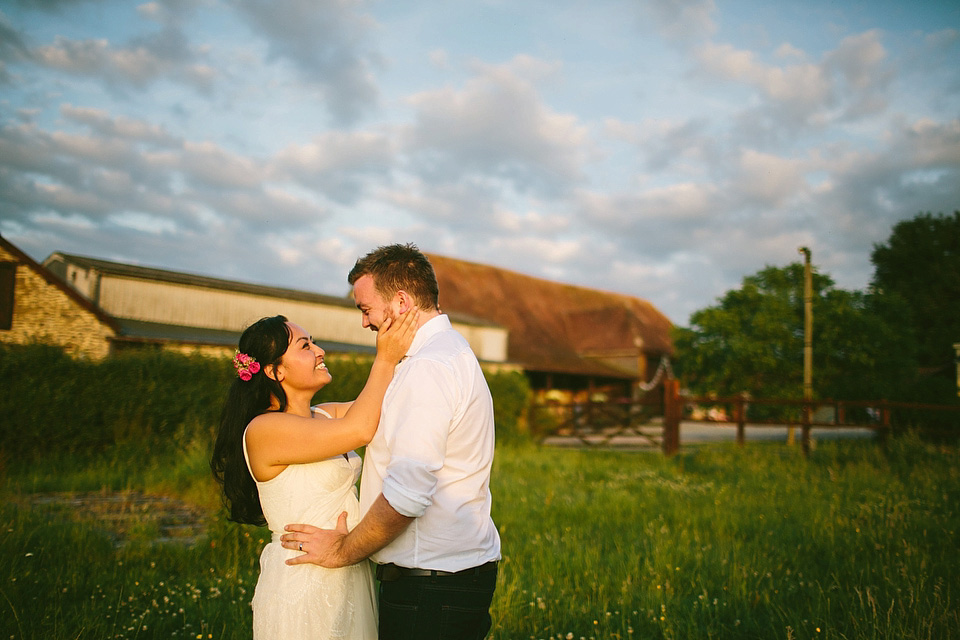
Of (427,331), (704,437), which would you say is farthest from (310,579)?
(704,437)

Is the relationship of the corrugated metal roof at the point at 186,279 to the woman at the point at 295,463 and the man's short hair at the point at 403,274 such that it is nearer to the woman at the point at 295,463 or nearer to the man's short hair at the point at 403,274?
the woman at the point at 295,463

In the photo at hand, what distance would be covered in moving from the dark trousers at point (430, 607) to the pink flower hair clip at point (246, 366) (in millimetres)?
1126

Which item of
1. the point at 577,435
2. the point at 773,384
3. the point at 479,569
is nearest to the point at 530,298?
the point at 773,384

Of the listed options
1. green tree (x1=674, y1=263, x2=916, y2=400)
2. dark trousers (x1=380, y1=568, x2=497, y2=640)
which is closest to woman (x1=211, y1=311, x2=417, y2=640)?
dark trousers (x1=380, y1=568, x2=497, y2=640)

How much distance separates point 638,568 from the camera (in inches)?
207

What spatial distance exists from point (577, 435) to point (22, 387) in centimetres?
1458

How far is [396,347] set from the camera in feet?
8.09

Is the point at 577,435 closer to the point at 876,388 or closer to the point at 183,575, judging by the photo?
the point at 876,388

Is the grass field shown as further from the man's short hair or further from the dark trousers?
the man's short hair

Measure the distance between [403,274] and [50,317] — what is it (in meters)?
18.9

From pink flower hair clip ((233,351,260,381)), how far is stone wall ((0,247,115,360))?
666 inches

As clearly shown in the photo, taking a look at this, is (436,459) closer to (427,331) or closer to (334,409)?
(427,331)

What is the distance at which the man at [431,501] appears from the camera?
2.09 metres

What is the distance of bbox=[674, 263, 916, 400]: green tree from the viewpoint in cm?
2528
